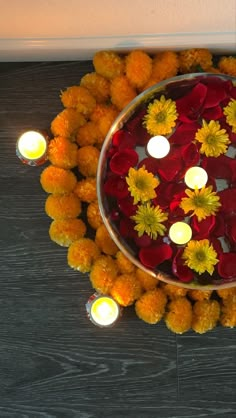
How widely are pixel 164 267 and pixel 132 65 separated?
44 centimetres

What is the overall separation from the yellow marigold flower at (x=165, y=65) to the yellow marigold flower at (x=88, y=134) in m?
0.17

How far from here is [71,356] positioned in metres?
1.12

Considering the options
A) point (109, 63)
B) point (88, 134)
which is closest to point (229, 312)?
point (88, 134)

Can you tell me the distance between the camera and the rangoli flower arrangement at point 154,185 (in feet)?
3.34

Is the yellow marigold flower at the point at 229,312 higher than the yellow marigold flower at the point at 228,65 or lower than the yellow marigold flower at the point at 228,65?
lower

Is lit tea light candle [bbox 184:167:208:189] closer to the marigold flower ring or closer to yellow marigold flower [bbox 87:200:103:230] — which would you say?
the marigold flower ring

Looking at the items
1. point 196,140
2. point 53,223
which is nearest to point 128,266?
point 53,223

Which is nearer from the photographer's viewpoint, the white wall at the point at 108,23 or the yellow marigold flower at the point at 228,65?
the white wall at the point at 108,23

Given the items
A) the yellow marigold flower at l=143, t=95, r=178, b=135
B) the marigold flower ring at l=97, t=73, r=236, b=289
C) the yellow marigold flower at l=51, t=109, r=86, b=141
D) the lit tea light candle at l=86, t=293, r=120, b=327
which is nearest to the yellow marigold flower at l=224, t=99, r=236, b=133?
the marigold flower ring at l=97, t=73, r=236, b=289

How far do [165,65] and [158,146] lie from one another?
7.5 inches

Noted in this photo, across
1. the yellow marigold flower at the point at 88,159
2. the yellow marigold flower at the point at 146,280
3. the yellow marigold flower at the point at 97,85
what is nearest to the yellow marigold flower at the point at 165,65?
the yellow marigold flower at the point at 97,85

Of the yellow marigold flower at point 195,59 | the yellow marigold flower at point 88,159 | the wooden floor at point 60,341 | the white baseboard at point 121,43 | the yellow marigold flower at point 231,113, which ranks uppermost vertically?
the white baseboard at point 121,43

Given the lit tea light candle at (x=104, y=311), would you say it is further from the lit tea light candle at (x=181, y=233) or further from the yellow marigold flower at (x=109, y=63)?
the yellow marigold flower at (x=109, y=63)

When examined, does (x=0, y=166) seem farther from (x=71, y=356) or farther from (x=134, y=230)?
(x=71, y=356)
